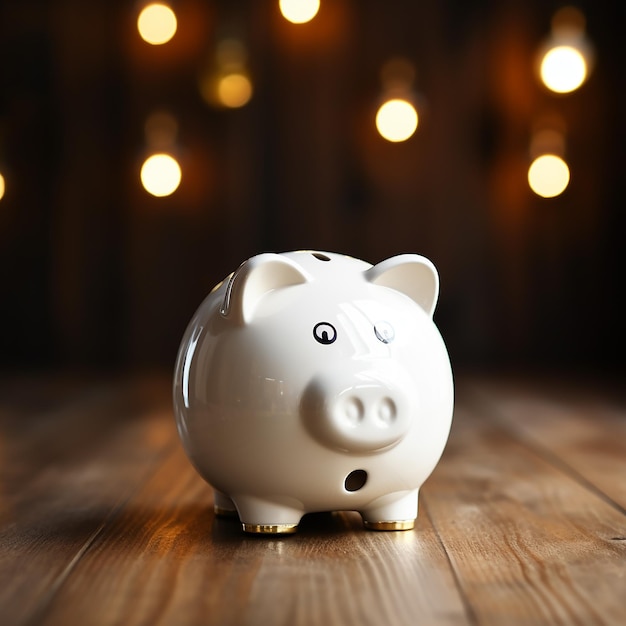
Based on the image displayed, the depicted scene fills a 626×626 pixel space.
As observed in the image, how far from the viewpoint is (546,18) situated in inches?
139

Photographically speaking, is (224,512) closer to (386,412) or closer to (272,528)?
(272,528)

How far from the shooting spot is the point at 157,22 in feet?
11.3

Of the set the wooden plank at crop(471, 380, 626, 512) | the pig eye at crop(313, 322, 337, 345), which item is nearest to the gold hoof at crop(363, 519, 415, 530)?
the pig eye at crop(313, 322, 337, 345)

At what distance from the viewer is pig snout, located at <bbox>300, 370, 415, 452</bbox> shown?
1.04 m

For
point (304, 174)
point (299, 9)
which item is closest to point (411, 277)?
point (299, 9)

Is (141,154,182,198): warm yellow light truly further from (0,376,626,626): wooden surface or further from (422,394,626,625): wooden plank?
(422,394,626,625): wooden plank

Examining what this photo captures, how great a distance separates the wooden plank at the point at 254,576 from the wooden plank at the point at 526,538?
4cm

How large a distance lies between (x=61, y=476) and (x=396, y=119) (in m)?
2.23

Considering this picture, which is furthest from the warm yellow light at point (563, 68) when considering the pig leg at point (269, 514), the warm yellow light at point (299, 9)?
the pig leg at point (269, 514)

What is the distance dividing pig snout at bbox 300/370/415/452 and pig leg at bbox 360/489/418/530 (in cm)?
11

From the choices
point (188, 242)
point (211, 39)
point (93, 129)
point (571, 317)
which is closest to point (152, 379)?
point (188, 242)

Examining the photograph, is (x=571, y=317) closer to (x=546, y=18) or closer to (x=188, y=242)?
(x=546, y=18)

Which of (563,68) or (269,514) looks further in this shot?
(563,68)

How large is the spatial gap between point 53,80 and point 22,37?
0.20 meters
